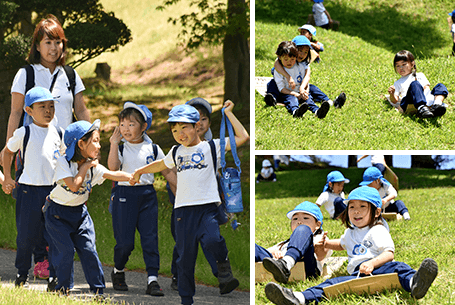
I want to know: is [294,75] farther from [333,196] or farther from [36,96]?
[36,96]

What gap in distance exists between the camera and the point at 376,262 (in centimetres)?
434

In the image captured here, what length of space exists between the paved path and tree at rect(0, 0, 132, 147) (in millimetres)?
7011

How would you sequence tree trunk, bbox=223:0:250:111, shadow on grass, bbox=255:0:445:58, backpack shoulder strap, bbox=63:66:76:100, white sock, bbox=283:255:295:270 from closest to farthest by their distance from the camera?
white sock, bbox=283:255:295:270, backpack shoulder strap, bbox=63:66:76:100, tree trunk, bbox=223:0:250:111, shadow on grass, bbox=255:0:445:58

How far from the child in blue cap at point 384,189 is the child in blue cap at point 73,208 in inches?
139

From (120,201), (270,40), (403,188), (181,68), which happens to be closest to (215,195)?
(120,201)

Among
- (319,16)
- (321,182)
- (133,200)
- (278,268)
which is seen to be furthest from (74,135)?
(319,16)

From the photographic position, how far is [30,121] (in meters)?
5.32

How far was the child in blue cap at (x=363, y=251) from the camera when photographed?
4117 millimetres


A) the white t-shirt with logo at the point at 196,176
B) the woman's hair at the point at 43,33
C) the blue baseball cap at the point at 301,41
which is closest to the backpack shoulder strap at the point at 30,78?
the woman's hair at the point at 43,33

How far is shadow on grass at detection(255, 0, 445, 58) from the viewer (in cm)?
1761

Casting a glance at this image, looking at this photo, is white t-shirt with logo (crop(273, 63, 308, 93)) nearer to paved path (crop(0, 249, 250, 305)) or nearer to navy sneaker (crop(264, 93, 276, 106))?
navy sneaker (crop(264, 93, 276, 106))

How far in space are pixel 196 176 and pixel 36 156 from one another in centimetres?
171

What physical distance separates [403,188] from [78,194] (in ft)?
25.9

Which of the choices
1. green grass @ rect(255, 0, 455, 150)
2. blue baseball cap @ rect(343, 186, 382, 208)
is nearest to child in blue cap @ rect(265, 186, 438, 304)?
blue baseball cap @ rect(343, 186, 382, 208)
